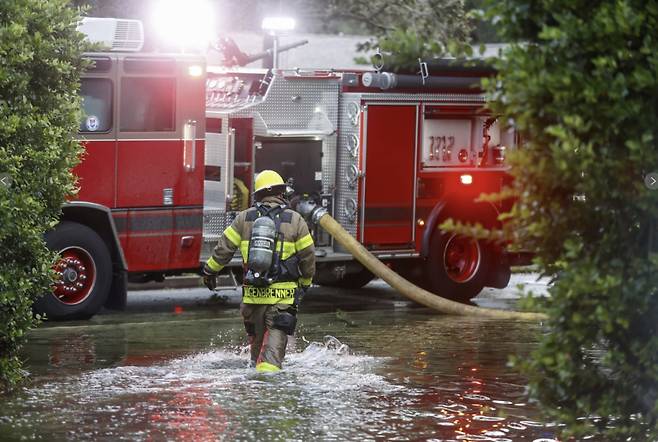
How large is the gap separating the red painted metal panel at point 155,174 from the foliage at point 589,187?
751 cm

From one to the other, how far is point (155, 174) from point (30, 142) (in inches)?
173

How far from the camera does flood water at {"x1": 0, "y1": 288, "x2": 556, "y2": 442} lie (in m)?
7.81

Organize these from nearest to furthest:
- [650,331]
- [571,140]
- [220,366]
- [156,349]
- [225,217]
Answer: [571,140] → [650,331] → [220,366] → [156,349] → [225,217]

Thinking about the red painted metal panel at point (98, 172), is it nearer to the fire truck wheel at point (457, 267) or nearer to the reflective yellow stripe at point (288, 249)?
the reflective yellow stripe at point (288, 249)

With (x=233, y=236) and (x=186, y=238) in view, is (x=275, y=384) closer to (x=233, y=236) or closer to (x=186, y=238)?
(x=233, y=236)

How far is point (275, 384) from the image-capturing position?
9141 millimetres

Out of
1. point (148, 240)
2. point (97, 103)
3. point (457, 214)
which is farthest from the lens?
point (457, 214)

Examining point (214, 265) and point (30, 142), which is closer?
point (30, 142)

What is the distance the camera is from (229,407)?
8.38 meters

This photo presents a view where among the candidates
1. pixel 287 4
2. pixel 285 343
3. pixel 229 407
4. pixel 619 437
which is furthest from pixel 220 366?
pixel 287 4

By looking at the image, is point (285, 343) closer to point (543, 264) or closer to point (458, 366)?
→ point (458, 366)

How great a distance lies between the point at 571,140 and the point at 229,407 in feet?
12.7

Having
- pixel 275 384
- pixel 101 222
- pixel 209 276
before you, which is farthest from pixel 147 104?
pixel 275 384

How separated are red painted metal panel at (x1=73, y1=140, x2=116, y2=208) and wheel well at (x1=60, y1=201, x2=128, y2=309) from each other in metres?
0.11
